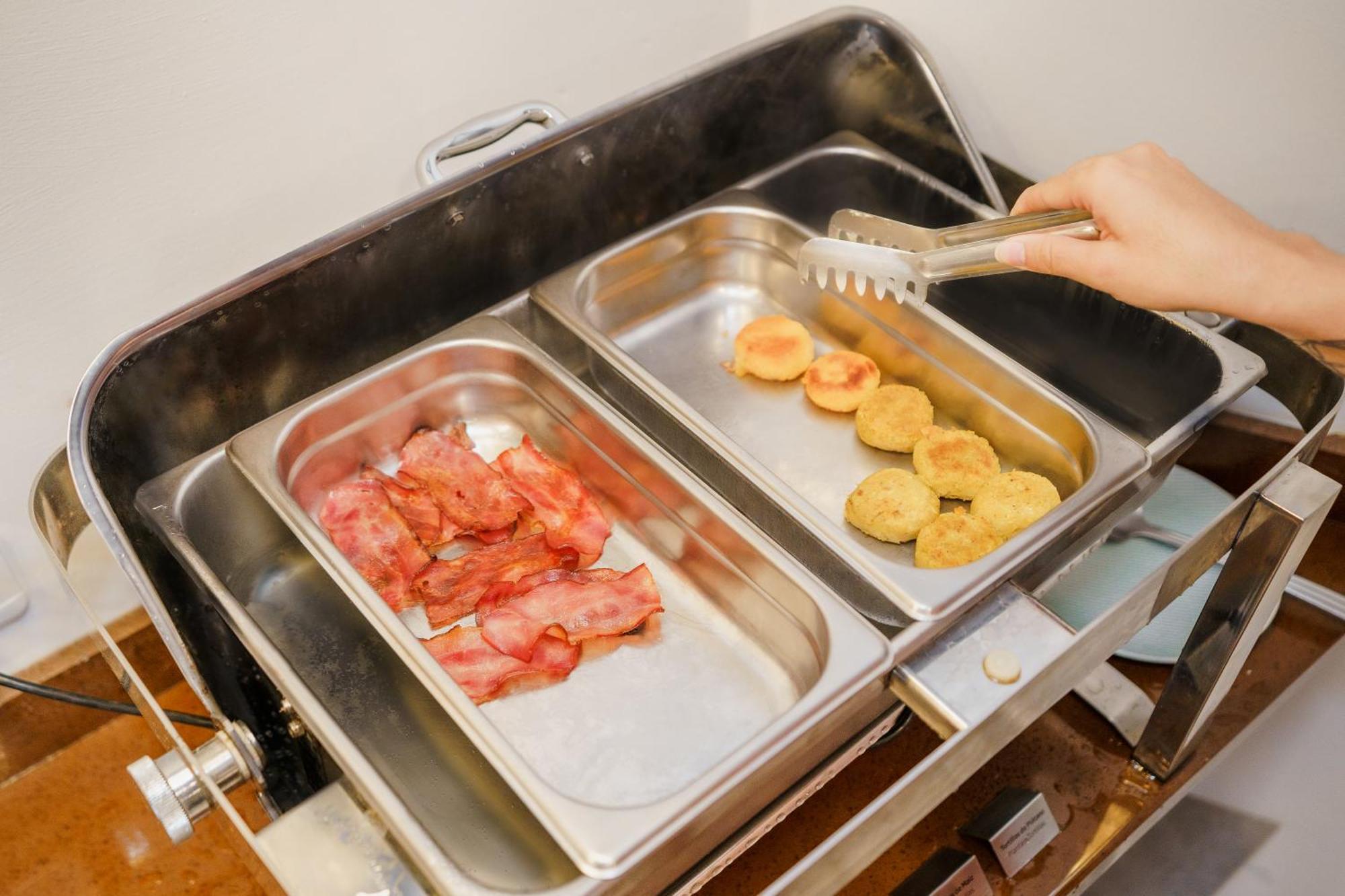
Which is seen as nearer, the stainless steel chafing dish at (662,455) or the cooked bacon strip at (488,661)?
the stainless steel chafing dish at (662,455)

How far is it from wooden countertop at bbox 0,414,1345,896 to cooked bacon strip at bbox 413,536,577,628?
25cm

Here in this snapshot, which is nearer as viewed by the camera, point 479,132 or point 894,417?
point 894,417

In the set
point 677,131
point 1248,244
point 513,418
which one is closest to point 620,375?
point 513,418

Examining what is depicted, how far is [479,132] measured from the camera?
4.71ft

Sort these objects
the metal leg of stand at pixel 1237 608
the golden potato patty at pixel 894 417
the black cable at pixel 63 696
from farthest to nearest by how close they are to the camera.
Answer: the black cable at pixel 63 696, the golden potato patty at pixel 894 417, the metal leg of stand at pixel 1237 608

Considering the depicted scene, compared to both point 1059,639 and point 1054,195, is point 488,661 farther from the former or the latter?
point 1054,195

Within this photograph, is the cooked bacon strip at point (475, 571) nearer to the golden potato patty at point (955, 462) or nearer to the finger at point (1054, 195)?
the golden potato patty at point (955, 462)

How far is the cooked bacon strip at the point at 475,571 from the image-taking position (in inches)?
44.1

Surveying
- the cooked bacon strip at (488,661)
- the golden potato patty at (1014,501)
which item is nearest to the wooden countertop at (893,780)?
the cooked bacon strip at (488,661)

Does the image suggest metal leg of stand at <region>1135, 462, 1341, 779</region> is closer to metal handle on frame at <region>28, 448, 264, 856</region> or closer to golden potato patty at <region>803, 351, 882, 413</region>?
golden potato patty at <region>803, 351, 882, 413</region>

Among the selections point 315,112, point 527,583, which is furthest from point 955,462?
point 315,112

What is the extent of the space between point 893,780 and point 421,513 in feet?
2.01

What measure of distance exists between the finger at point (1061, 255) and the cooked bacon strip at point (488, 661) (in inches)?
22.5

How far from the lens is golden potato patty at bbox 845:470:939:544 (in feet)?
3.83
